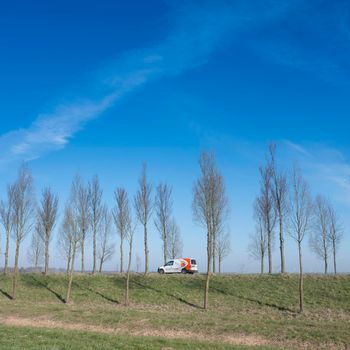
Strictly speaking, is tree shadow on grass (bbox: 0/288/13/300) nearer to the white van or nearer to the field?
the field

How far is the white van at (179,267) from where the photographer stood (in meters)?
38.9

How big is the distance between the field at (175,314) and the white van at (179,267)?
17.4 feet

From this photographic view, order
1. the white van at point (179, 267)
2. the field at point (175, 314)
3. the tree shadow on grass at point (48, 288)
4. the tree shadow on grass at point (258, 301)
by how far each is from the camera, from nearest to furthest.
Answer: the field at point (175, 314) → the tree shadow on grass at point (258, 301) → the tree shadow on grass at point (48, 288) → the white van at point (179, 267)

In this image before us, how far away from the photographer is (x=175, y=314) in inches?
842

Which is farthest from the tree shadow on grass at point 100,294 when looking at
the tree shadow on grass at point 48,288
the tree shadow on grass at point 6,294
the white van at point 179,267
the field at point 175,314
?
the white van at point 179,267

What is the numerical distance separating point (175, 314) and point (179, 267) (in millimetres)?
17681

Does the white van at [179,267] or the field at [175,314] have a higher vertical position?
the white van at [179,267]

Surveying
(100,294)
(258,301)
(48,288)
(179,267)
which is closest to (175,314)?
(258,301)

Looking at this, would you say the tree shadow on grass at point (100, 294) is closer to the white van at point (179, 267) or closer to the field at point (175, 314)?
the field at point (175, 314)

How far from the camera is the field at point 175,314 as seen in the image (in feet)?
46.9

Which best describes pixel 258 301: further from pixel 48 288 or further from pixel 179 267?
pixel 48 288

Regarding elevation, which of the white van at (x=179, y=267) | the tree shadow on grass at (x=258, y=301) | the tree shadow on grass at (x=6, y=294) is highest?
the white van at (x=179, y=267)

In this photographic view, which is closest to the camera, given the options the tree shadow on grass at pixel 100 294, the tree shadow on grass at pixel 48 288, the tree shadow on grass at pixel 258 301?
the tree shadow on grass at pixel 258 301

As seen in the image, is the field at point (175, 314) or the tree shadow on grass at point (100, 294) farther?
the tree shadow on grass at point (100, 294)
